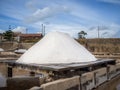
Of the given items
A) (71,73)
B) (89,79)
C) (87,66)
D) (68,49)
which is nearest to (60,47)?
(68,49)

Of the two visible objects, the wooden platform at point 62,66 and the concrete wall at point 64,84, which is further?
the wooden platform at point 62,66

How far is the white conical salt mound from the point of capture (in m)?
8.58

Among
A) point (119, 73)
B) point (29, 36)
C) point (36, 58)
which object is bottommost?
point (119, 73)

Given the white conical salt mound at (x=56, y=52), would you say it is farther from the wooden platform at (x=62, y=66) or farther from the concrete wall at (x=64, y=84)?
the concrete wall at (x=64, y=84)

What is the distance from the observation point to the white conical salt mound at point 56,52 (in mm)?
8578

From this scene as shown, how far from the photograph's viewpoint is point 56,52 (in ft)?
28.8

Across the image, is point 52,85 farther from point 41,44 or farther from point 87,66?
point 41,44

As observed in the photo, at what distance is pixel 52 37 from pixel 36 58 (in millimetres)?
1319

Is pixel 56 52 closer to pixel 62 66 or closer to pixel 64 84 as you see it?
pixel 62 66

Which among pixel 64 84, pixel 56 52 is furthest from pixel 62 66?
pixel 64 84

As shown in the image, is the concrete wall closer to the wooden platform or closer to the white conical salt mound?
the wooden platform

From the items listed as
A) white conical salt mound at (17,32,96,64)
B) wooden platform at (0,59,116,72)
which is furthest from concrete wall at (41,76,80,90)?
white conical salt mound at (17,32,96,64)

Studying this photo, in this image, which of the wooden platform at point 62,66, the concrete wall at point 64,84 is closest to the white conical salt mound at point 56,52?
the wooden platform at point 62,66

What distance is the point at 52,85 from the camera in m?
4.32
